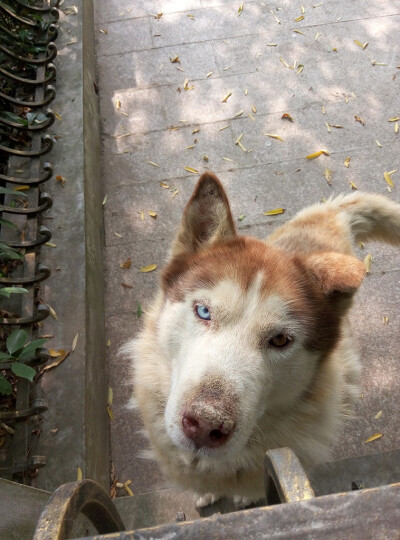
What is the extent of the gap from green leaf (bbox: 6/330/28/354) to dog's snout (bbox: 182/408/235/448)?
141 cm

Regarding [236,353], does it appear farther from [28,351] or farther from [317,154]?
[317,154]

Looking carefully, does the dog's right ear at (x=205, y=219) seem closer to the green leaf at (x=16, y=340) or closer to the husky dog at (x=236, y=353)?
the husky dog at (x=236, y=353)

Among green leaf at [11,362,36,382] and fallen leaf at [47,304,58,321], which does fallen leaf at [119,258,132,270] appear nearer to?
fallen leaf at [47,304,58,321]

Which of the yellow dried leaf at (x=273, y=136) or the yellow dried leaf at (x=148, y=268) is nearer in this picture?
the yellow dried leaf at (x=148, y=268)

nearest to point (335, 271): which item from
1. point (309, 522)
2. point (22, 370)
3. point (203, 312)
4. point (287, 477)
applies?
point (203, 312)

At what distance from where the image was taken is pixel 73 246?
3.48 meters

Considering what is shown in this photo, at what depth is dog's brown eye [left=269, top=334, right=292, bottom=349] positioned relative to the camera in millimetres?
1958

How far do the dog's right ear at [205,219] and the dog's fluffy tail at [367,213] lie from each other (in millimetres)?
1297

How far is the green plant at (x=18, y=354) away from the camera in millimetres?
2514

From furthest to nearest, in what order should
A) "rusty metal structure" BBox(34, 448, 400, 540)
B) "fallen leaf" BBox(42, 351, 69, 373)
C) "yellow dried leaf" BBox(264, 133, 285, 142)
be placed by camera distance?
"yellow dried leaf" BBox(264, 133, 285, 142), "fallen leaf" BBox(42, 351, 69, 373), "rusty metal structure" BBox(34, 448, 400, 540)

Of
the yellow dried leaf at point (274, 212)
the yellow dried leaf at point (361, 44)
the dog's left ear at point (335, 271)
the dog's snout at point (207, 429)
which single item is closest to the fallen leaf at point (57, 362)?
the dog's snout at point (207, 429)

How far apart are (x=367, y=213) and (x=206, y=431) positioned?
2.29 meters

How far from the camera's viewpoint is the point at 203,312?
2.04m

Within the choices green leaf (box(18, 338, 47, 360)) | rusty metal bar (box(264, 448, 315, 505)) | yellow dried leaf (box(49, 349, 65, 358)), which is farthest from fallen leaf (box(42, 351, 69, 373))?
rusty metal bar (box(264, 448, 315, 505))
